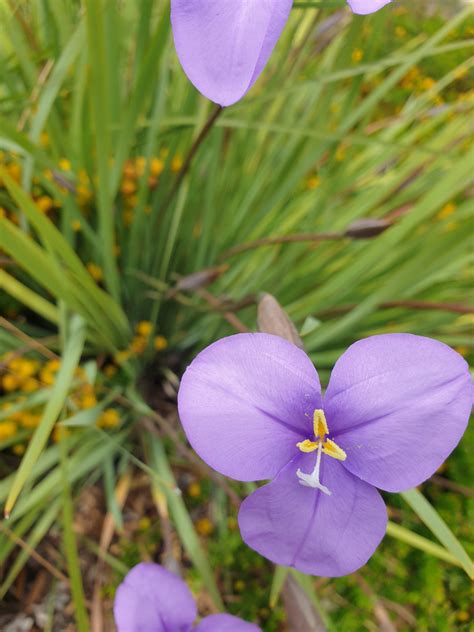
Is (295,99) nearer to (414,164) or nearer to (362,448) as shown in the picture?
(414,164)

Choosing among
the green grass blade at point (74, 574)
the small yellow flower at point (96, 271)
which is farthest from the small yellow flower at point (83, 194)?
the green grass blade at point (74, 574)

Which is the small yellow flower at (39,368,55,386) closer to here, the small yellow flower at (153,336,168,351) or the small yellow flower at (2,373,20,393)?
the small yellow flower at (2,373,20,393)

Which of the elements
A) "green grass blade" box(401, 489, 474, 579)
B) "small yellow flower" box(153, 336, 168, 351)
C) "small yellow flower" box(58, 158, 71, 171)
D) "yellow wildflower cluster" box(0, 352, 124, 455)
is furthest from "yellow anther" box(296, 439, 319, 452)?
"small yellow flower" box(58, 158, 71, 171)

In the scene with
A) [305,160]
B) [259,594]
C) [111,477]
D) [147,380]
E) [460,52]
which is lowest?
[259,594]

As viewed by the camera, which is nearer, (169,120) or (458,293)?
(169,120)

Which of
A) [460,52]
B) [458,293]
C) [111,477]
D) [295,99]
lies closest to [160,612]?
[111,477]

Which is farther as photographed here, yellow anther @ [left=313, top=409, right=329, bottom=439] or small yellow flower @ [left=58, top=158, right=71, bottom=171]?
small yellow flower @ [left=58, top=158, right=71, bottom=171]

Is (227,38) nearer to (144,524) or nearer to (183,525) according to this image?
(183,525)

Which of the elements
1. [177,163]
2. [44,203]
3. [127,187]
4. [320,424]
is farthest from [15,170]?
[320,424]
